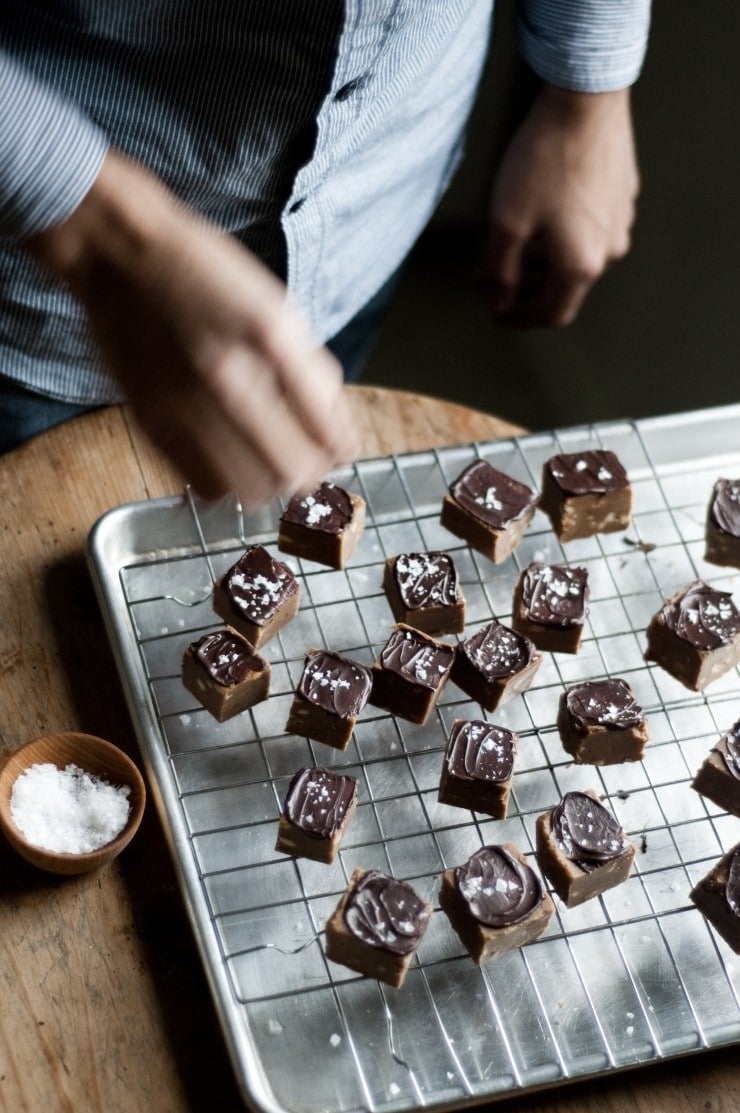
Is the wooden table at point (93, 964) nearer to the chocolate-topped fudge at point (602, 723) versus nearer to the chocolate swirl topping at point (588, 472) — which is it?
→ the chocolate-topped fudge at point (602, 723)

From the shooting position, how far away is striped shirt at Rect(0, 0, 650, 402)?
149 cm

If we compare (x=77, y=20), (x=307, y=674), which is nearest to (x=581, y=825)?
(x=307, y=674)

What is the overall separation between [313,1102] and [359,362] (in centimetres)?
150

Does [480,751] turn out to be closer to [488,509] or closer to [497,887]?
[497,887]

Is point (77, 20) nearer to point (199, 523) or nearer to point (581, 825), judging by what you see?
point (199, 523)

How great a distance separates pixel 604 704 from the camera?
179cm

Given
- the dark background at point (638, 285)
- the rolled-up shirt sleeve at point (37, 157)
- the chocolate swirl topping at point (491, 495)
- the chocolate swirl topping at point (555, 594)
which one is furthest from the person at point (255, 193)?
the dark background at point (638, 285)

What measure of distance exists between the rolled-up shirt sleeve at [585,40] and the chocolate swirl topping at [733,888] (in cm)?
137

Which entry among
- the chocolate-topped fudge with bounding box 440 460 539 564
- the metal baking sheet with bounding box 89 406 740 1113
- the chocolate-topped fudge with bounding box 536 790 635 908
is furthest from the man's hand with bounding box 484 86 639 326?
the chocolate-topped fudge with bounding box 536 790 635 908

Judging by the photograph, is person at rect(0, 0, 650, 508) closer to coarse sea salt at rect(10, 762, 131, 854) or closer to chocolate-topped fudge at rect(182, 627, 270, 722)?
chocolate-topped fudge at rect(182, 627, 270, 722)

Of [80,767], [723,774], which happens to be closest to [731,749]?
[723,774]

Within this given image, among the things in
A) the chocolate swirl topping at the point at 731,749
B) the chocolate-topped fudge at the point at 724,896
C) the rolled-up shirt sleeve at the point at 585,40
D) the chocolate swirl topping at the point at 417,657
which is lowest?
the chocolate-topped fudge at the point at 724,896

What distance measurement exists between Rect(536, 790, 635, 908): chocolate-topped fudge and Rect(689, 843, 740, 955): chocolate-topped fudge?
0.11 metres

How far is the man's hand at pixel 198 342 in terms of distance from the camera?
4.59 feet
